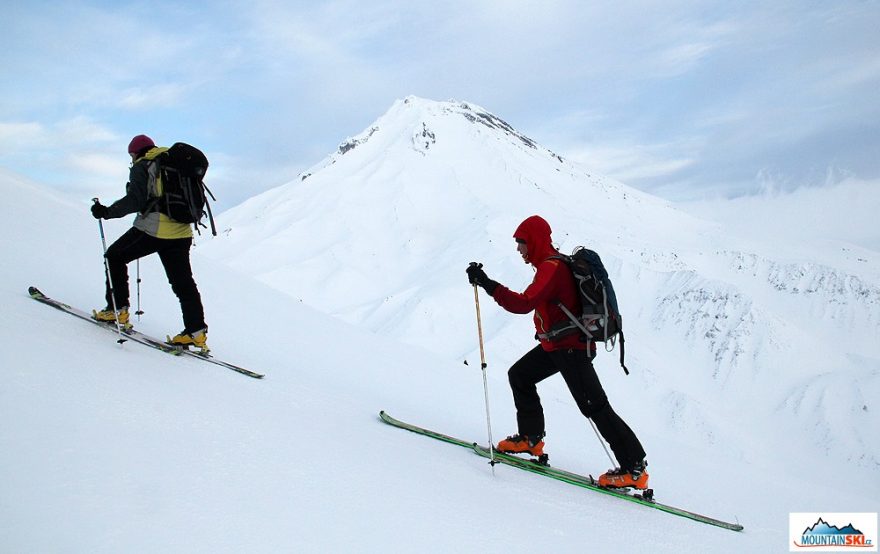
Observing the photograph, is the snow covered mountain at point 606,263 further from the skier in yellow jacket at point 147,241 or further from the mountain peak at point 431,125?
the skier in yellow jacket at point 147,241

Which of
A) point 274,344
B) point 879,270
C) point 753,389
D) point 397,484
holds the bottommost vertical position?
point 397,484

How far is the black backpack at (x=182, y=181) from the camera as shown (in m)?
5.75

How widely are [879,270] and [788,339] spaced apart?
24.7 m

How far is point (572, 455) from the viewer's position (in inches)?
286

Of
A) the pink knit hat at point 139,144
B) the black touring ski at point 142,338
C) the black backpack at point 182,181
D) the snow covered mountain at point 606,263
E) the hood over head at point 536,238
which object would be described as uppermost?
the snow covered mountain at point 606,263

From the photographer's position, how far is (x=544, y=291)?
5227mm

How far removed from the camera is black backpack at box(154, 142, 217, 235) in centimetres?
575

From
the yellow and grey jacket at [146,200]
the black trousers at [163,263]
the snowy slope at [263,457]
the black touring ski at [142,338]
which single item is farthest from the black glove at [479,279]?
the yellow and grey jacket at [146,200]

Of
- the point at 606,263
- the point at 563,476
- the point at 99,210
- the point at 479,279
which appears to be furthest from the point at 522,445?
the point at 606,263

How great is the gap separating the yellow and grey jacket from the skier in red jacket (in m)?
3.13

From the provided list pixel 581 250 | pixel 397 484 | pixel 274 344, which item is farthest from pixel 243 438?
pixel 274 344

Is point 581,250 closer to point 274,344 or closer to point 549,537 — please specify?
point 549,537

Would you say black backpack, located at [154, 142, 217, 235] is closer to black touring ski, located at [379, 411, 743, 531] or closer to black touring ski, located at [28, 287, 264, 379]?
black touring ski, located at [28, 287, 264, 379]

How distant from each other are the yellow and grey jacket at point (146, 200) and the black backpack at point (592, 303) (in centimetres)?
389
